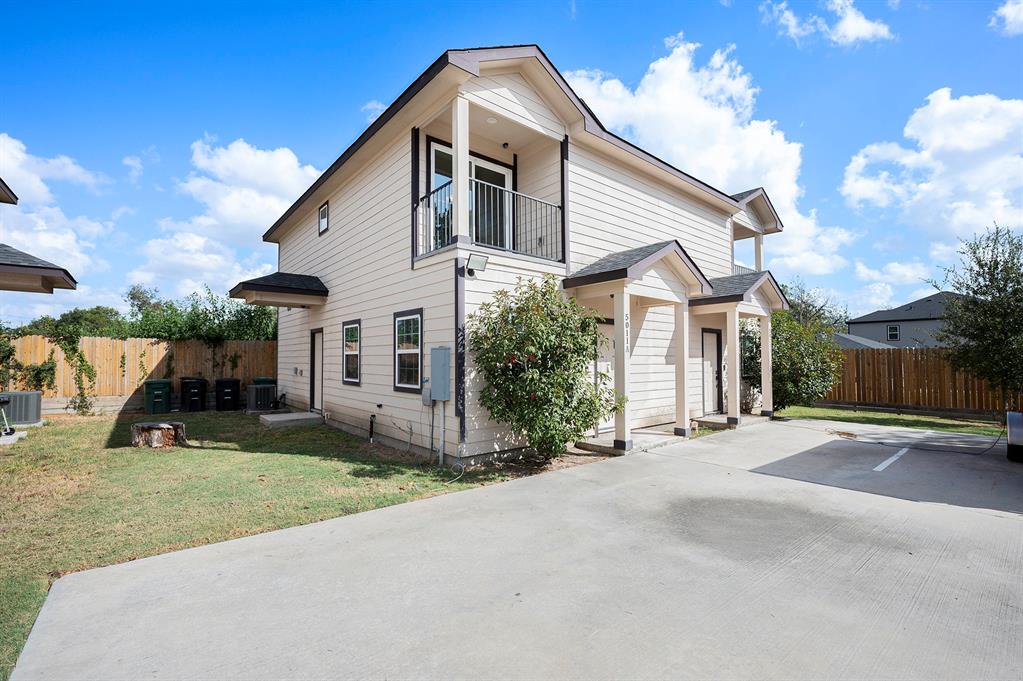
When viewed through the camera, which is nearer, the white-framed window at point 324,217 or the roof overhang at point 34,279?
the roof overhang at point 34,279

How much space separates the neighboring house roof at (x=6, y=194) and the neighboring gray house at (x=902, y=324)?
1601 inches

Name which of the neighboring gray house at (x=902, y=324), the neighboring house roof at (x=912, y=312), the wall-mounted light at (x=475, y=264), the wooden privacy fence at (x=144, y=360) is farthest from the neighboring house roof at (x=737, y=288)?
the neighboring gray house at (x=902, y=324)

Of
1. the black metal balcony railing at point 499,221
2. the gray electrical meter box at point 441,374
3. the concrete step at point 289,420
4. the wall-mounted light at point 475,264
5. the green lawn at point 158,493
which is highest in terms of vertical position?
the black metal balcony railing at point 499,221

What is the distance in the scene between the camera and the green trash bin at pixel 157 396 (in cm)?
1355

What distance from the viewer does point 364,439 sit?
9328 mm

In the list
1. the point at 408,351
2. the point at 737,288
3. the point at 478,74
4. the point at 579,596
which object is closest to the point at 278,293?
the point at 408,351

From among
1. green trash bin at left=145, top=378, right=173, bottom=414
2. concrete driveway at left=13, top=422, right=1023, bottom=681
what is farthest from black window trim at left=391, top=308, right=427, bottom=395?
green trash bin at left=145, top=378, right=173, bottom=414

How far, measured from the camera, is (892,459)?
740 centimetres

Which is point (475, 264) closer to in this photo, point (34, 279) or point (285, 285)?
point (285, 285)

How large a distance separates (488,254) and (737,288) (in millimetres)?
6629

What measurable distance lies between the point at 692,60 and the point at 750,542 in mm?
8762

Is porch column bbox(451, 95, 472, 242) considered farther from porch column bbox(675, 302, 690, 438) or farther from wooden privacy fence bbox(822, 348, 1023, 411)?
wooden privacy fence bbox(822, 348, 1023, 411)

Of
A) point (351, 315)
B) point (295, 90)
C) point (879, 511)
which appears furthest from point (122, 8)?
point (879, 511)

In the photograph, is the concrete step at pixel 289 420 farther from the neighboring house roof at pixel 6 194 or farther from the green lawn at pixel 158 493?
the neighboring house roof at pixel 6 194
